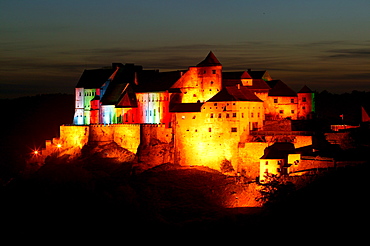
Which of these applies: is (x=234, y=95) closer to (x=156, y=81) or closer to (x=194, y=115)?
(x=194, y=115)

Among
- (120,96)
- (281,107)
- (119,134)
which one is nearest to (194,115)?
(119,134)

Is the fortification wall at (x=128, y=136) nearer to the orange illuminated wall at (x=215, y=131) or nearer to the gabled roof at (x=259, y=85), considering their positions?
the orange illuminated wall at (x=215, y=131)

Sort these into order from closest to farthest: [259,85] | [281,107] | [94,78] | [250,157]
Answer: [250,157] < [281,107] < [259,85] < [94,78]

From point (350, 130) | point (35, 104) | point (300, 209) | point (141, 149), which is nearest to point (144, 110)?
point (141, 149)

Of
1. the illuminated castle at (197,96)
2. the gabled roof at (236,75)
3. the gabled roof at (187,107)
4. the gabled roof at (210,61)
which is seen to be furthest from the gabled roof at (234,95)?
the gabled roof at (236,75)

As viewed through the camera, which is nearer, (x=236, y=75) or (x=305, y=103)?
(x=305, y=103)

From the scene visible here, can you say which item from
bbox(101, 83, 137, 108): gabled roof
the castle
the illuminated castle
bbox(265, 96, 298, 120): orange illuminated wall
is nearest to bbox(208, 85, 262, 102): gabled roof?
the illuminated castle

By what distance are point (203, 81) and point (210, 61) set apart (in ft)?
8.29

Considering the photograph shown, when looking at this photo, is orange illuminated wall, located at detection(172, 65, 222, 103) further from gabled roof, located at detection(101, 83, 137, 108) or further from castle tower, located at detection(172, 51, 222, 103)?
gabled roof, located at detection(101, 83, 137, 108)

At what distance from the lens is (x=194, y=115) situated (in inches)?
3661

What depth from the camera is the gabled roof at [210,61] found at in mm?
98688

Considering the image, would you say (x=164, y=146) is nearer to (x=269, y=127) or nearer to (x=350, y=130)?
(x=269, y=127)

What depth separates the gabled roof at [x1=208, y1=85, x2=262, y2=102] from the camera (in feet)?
302

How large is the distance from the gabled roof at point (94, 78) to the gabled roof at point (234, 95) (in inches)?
923
